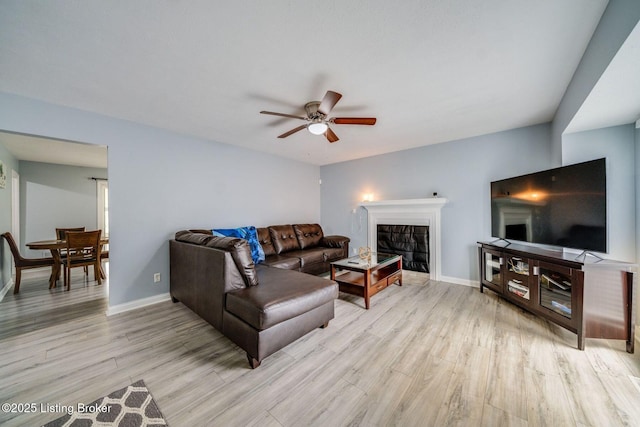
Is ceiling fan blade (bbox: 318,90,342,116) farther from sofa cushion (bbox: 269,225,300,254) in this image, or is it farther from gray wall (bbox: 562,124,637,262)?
gray wall (bbox: 562,124,637,262)

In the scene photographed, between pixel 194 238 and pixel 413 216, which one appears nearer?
pixel 194 238

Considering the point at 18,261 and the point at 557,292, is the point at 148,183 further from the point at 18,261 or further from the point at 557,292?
the point at 557,292

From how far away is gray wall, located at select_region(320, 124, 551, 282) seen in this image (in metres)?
3.19

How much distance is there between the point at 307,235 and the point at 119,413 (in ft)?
11.4

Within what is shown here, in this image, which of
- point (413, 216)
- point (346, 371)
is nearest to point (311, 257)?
point (413, 216)

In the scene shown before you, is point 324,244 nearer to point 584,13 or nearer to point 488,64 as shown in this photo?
point 488,64

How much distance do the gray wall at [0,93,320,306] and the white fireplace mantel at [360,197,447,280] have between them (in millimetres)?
2373

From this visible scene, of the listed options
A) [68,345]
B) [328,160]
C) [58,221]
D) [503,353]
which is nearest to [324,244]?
[328,160]

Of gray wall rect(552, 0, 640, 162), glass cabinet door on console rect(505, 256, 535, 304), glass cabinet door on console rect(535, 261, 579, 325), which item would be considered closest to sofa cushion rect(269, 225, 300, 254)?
glass cabinet door on console rect(505, 256, 535, 304)

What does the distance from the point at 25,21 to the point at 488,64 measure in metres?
3.15

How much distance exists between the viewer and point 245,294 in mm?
1899

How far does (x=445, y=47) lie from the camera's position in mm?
1640

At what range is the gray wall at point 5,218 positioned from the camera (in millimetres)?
3244

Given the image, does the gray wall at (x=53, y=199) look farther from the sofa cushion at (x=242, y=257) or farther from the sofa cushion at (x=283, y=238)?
the sofa cushion at (x=242, y=257)
